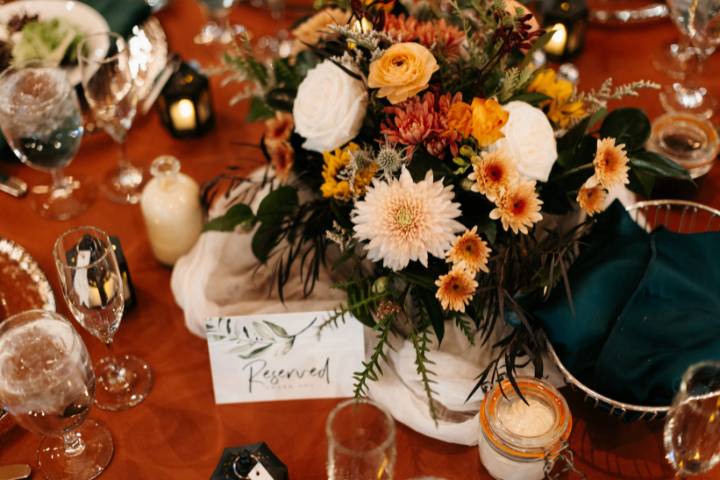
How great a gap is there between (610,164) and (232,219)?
1.63 feet

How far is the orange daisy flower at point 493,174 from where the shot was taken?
33.5 inches

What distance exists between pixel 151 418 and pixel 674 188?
0.86m

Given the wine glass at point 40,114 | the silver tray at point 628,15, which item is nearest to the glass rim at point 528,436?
the wine glass at point 40,114

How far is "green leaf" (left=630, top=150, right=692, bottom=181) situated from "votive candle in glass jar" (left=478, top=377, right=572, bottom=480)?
33cm

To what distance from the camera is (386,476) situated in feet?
2.64

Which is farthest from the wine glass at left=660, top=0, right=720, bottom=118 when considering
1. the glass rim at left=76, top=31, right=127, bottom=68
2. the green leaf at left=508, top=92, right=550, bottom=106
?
the glass rim at left=76, top=31, right=127, bottom=68

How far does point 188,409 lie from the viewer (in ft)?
3.33

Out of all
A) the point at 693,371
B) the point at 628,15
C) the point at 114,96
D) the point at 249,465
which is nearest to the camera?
the point at 693,371

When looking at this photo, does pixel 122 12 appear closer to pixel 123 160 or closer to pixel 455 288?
pixel 123 160

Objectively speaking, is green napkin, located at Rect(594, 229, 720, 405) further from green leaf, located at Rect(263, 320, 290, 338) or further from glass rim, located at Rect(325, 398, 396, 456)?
green leaf, located at Rect(263, 320, 290, 338)

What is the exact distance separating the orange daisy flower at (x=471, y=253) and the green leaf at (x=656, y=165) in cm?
29

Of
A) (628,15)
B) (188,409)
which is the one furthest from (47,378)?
(628,15)

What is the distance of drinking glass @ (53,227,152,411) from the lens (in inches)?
35.9


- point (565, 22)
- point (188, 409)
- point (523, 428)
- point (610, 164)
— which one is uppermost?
point (610, 164)
